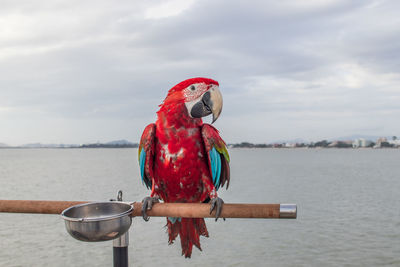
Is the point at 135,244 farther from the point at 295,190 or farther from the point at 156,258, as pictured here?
the point at 295,190

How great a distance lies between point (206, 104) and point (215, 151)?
40 cm

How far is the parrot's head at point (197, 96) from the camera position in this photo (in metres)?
2.97

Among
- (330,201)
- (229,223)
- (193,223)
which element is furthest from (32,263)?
(330,201)

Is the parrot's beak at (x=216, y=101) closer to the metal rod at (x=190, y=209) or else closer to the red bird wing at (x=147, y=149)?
the red bird wing at (x=147, y=149)

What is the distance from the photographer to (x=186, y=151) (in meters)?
3.04

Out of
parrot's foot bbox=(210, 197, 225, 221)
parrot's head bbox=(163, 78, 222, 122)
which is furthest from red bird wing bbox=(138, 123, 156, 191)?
parrot's foot bbox=(210, 197, 225, 221)

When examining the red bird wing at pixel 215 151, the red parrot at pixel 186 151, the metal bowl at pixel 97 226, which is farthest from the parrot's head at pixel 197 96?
the metal bowl at pixel 97 226

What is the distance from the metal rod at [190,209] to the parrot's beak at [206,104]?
830 millimetres

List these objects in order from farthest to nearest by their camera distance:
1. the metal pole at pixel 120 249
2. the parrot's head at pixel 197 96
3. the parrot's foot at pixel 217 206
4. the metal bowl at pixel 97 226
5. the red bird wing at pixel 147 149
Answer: the red bird wing at pixel 147 149 → the parrot's head at pixel 197 96 → the metal pole at pixel 120 249 → the parrot's foot at pixel 217 206 → the metal bowl at pixel 97 226

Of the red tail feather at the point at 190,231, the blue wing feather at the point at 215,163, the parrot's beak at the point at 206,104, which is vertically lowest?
the red tail feather at the point at 190,231

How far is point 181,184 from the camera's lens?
3.12 metres

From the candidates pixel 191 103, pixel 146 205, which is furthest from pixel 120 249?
pixel 191 103

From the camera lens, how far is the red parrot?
300 centimetres

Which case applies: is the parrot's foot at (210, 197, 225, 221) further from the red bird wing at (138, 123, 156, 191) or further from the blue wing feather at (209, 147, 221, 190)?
the red bird wing at (138, 123, 156, 191)
